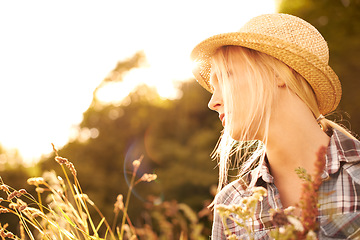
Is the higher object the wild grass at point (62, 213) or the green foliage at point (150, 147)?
the wild grass at point (62, 213)

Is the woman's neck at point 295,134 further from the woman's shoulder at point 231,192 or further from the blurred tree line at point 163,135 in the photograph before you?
the blurred tree line at point 163,135

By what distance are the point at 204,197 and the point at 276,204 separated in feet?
34.9

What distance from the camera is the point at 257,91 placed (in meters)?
2.21

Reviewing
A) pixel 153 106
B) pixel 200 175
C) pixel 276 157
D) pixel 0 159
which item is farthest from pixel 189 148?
pixel 276 157

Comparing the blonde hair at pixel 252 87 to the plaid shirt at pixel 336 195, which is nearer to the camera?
the plaid shirt at pixel 336 195

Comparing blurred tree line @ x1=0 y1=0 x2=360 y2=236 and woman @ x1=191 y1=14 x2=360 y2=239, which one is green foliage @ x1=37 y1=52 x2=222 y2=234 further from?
woman @ x1=191 y1=14 x2=360 y2=239

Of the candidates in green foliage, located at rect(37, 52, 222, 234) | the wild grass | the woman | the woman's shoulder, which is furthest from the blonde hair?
green foliage, located at rect(37, 52, 222, 234)

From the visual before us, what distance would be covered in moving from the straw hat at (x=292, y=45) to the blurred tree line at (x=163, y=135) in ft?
23.2

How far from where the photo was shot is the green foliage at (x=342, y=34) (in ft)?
29.2

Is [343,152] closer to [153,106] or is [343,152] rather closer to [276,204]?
[276,204]

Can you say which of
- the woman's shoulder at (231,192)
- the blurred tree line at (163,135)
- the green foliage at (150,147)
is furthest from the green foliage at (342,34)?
the woman's shoulder at (231,192)

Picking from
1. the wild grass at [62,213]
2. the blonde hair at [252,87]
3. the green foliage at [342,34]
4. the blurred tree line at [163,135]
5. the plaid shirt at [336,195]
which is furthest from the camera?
the blurred tree line at [163,135]

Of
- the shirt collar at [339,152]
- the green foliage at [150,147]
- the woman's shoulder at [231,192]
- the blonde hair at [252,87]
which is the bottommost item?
Answer: the green foliage at [150,147]

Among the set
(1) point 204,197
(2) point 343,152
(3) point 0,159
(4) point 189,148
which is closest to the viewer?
(2) point 343,152
